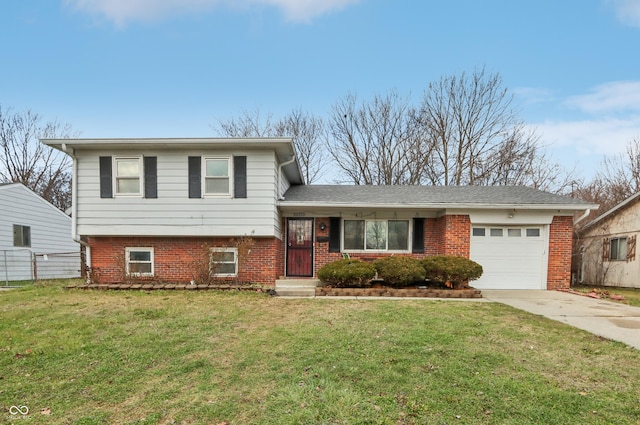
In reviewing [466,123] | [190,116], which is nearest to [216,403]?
[190,116]

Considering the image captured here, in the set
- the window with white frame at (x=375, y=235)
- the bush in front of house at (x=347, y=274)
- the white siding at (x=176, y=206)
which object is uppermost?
the white siding at (x=176, y=206)

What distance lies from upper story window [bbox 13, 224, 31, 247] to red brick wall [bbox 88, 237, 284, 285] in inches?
245

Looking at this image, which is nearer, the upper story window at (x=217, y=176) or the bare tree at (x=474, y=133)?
the upper story window at (x=217, y=176)

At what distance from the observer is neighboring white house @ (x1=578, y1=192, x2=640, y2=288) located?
11.4 metres

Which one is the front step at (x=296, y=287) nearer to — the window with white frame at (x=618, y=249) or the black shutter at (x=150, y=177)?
the black shutter at (x=150, y=177)

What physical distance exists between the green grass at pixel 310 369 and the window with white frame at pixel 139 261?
142 inches

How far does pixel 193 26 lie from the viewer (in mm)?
12367

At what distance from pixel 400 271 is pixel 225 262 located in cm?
508

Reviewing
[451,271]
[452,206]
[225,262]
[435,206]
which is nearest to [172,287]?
[225,262]

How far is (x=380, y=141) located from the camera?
2053cm

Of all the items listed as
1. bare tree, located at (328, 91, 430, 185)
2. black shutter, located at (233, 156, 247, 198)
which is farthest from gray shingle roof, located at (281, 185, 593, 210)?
bare tree, located at (328, 91, 430, 185)

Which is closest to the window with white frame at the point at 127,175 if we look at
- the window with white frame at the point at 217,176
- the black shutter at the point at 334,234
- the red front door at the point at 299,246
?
the window with white frame at the point at 217,176

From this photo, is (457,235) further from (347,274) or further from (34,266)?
(34,266)

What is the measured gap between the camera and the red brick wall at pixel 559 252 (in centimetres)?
966
